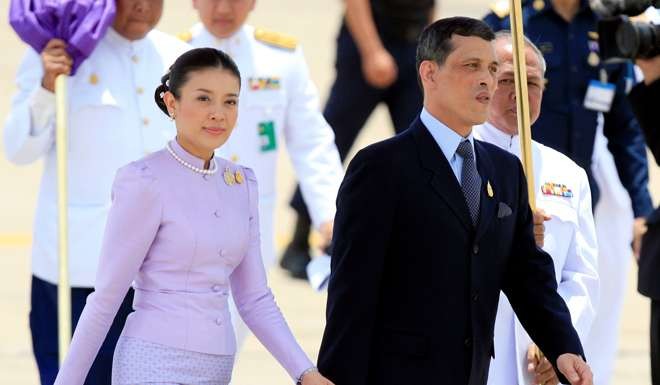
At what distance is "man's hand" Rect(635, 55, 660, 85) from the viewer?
5464 millimetres

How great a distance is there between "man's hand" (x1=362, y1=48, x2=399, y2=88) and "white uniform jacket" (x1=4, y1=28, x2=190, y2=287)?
2.42 metres

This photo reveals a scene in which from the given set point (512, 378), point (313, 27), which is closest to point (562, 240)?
point (512, 378)

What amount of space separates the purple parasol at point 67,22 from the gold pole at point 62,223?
0.37 ft

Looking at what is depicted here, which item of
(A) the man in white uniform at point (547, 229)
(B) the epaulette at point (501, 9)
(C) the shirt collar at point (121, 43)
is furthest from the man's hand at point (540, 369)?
(B) the epaulette at point (501, 9)

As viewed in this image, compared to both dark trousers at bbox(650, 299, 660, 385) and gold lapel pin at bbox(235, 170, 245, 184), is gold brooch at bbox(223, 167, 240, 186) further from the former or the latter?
dark trousers at bbox(650, 299, 660, 385)

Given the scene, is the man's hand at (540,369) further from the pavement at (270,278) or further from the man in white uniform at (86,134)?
the pavement at (270,278)

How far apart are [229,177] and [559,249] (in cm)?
110

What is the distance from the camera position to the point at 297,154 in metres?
6.66

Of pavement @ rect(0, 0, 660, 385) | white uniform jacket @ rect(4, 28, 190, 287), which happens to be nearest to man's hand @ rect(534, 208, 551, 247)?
white uniform jacket @ rect(4, 28, 190, 287)

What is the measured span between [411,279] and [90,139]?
154 centimetres

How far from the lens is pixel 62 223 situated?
18.1ft

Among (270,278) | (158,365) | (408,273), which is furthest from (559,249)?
(270,278)

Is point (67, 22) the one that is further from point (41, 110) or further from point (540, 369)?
point (540, 369)

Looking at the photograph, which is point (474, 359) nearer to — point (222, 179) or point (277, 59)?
point (222, 179)
